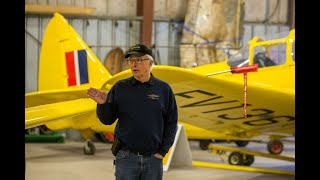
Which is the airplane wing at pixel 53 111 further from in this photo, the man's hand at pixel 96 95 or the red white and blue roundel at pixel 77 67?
the red white and blue roundel at pixel 77 67

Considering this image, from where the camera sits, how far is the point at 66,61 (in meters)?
8.07

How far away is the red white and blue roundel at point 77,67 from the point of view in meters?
8.03

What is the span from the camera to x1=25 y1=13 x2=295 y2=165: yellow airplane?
455cm

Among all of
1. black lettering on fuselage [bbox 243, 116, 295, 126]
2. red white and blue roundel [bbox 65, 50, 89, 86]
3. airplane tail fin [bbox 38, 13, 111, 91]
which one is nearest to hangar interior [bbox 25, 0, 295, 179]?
airplane tail fin [bbox 38, 13, 111, 91]

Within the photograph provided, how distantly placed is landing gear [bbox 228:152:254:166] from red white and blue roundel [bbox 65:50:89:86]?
232 cm

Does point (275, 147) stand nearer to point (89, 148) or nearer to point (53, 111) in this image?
point (89, 148)

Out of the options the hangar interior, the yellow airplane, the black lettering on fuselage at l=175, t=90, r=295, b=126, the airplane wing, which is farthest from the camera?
the hangar interior

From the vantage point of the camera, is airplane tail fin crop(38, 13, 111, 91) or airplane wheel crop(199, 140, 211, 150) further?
airplane wheel crop(199, 140, 211, 150)

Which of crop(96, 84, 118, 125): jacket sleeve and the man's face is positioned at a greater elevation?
the man's face

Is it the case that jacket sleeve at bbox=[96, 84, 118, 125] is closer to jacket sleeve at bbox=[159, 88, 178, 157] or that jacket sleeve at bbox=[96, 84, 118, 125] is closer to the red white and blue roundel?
jacket sleeve at bbox=[159, 88, 178, 157]

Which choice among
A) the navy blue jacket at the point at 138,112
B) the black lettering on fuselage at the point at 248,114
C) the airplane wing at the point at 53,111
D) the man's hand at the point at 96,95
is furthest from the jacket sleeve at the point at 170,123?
the black lettering on fuselage at the point at 248,114

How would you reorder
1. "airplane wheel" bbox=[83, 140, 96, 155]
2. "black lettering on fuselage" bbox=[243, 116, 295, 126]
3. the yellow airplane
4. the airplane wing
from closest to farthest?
the airplane wing, the yellow airplane, "black lettering on fuselage" bbox=[243, 116, 295, 126], "airplane wheel" bbox=[83, 140, 96, 155]

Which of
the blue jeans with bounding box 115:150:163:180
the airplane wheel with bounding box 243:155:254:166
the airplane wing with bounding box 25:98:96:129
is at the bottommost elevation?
the airplane wheel with bounding box 243:155:254:166
